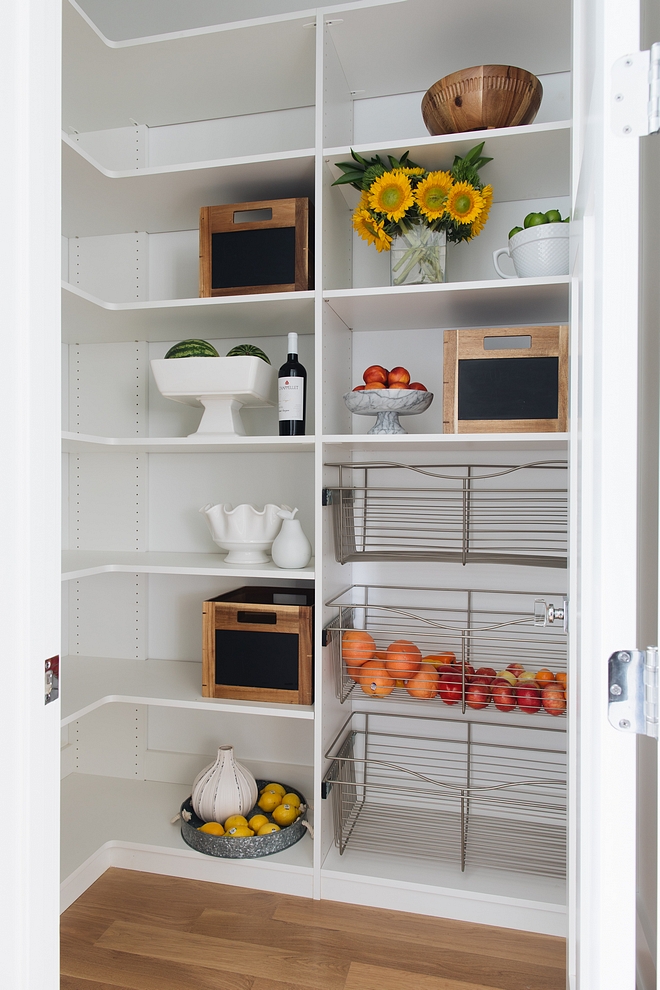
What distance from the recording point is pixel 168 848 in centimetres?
183

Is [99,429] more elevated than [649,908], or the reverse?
[99,429]

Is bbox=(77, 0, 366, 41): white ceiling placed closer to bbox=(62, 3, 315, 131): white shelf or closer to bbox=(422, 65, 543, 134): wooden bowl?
bbox=(62, 3, 315, 131): white shelf

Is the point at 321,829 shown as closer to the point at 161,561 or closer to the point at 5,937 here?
the point at 161,561

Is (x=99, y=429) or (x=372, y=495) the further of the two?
(x=99, y=429)

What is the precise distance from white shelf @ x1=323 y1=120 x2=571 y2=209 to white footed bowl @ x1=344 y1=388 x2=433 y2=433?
22.5 inches

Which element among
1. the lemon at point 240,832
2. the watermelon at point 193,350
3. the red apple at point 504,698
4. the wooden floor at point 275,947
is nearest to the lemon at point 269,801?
the lemon at point 240,832

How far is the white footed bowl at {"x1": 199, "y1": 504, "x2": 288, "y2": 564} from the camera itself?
1881mm

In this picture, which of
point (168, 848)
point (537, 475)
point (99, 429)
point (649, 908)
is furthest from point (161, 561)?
point (649, 908)

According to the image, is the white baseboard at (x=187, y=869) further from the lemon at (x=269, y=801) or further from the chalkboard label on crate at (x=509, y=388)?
the chalkboard label on crate at (x=509, y=388)

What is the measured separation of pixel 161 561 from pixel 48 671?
1.08m

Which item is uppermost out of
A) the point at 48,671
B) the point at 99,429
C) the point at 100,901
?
the point at 99,429

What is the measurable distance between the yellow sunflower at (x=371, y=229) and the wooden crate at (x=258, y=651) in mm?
923

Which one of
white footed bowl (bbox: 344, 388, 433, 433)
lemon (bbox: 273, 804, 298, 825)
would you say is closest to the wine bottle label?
white footed bowl (bbox: 344, 388, 433, 433)

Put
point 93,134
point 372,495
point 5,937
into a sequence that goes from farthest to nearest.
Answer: point 93,134 < point 372,495 < point 5,937
